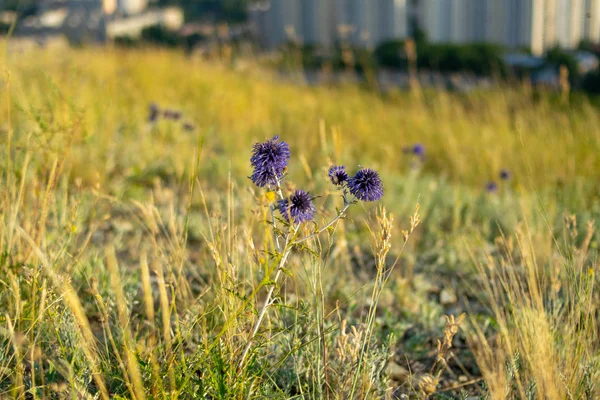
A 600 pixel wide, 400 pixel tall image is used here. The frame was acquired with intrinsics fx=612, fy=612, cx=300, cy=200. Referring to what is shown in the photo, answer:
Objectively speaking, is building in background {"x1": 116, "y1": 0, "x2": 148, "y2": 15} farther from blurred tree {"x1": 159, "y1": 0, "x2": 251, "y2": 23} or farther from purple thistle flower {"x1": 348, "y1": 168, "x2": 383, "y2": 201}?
purple thistle flower {"x1": 348, "y1": 168, "x2": 383, "y2": 201}

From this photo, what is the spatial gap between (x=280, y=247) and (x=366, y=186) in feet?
3.22

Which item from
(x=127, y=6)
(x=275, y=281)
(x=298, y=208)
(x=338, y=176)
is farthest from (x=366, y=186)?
(x=127, y=6)

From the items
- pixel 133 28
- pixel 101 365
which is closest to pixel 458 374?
pixel 101 365

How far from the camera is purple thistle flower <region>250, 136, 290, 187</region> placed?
4.37 feet

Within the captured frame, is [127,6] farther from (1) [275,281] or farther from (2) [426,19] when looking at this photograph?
(2) [426,19]

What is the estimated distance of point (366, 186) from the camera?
54.5 inches

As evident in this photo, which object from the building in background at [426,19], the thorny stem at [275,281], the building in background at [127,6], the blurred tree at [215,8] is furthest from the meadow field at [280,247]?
the building in background at [426,19]

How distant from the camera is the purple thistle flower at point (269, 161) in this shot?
4.37ft

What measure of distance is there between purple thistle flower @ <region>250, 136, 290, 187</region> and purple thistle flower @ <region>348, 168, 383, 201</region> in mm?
167

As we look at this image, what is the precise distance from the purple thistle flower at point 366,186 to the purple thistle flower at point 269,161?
6.6 inches

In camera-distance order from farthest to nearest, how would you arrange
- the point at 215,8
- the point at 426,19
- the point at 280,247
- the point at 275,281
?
the point at 426,19 → the point at 215,8 → the point at 280,247 → the point at 275,281

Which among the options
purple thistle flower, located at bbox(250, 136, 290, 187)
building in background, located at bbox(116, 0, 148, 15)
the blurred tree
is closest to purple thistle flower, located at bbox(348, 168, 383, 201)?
purple thistle flower, located at bbox(250, 136, 290, 187)

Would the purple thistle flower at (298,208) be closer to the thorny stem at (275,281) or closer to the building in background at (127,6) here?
the thorny stem at (275,281)

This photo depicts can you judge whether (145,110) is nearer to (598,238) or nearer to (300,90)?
(300,90)
